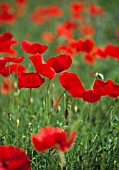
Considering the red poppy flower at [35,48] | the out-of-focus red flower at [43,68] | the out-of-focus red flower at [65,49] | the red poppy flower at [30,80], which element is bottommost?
the red poppy flower at [30,80]

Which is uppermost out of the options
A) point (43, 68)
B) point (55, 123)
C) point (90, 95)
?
point (43, 68)

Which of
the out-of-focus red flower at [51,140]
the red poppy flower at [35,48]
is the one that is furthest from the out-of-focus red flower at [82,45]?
the out-of-focus red flower at [51,140]

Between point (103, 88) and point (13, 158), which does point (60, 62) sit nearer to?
point (103, 88)

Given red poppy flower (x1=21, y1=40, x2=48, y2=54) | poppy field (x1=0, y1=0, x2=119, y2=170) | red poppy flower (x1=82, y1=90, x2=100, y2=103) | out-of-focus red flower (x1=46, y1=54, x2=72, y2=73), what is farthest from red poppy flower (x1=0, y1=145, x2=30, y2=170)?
red poppy flower (x1=21, y1=40, x2=48, y2=54)

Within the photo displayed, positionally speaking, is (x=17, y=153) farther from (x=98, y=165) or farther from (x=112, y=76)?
(x=112, y=76)

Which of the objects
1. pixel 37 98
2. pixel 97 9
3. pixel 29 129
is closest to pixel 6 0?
pixel 97 9

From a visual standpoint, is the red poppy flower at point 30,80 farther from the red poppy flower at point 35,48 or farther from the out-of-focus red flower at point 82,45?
the out-of-focus red flower at point 82,45

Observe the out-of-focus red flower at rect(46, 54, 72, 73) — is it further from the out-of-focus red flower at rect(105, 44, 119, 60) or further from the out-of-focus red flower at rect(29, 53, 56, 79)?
the out-of-focus red flower at rect(105, 44, 119, 60)

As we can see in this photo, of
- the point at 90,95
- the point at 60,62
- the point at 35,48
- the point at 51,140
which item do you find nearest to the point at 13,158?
the point at 51,140
